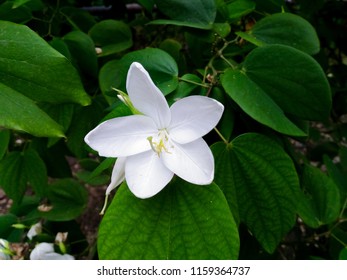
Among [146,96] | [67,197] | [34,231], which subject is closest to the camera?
[146,96]

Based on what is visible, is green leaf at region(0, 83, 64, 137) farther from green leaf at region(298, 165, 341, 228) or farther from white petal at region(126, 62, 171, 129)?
green leaf at region(298, 165, 341, 228)

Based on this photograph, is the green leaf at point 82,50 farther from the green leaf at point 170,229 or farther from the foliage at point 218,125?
the green leaf at point 170,229

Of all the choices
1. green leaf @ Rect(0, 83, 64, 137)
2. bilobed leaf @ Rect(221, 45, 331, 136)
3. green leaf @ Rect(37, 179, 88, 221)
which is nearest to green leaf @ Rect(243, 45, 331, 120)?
bilobed leaf @ Rect(221, 45, 331, 136)

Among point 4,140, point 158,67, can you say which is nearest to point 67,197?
point 4,140

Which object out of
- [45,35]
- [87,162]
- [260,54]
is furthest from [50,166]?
[260,54]

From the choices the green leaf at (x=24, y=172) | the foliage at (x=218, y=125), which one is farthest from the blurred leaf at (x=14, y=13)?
the green leaf at (x=24, y=172)

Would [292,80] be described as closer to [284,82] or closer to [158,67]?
[284,82]
